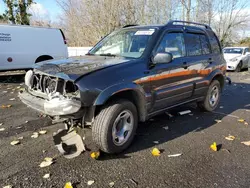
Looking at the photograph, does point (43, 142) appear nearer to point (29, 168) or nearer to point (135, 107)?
point (29, 168)

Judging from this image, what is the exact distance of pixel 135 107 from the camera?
11.4 ft

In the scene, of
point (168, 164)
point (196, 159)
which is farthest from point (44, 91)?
point (196, 159)

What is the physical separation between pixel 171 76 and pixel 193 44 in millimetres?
1174

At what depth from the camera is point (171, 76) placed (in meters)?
4.00

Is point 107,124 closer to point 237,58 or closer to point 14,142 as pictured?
point 14,142

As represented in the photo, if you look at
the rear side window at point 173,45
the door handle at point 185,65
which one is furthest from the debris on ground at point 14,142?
the door handle at point 185,65

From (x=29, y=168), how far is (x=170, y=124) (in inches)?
108

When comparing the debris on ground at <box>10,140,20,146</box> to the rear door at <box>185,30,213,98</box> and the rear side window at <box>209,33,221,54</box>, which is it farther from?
the rear side window at <box>209,33,221,54</box>

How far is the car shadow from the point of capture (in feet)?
12.2

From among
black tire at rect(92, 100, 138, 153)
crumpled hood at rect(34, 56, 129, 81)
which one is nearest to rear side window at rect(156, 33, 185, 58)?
crumpled hood at rect(34, 56, 129, 81)

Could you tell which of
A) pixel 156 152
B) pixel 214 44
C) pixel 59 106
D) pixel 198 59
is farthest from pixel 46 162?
pixel 214 44

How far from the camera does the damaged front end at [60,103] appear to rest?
2.88 m

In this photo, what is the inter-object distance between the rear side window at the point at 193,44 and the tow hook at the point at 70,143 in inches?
105

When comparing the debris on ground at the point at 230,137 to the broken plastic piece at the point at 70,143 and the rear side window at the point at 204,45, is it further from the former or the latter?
the broken plastic piece at the point at 70,143
